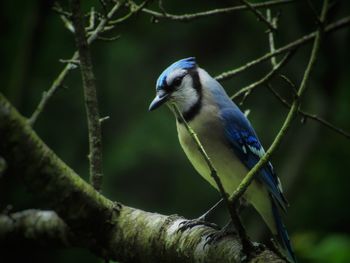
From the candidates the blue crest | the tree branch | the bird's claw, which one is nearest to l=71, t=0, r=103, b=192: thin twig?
the tree branch

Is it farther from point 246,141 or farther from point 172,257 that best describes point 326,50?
point 172,257

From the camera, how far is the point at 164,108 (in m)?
5.90

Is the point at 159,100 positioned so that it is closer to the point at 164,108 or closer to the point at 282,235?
the point at 282,235

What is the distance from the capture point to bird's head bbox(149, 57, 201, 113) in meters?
3.22

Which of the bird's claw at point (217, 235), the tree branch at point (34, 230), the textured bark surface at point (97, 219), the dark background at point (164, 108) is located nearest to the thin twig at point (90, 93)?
the textured bark surface at point (97, 219)

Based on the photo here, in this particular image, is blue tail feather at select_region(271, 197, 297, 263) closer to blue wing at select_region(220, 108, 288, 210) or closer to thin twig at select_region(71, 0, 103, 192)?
blue wing at select_region(220, 108, 288, 210)

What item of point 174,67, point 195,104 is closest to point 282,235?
point 195,104

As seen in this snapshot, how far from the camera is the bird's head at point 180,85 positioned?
322cm

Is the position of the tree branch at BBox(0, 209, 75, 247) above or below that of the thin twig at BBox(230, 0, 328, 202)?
below

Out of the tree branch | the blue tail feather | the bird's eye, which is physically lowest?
the blue tail feather

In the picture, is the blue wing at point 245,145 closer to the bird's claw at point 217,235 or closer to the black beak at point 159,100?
the black beak at point 159,100

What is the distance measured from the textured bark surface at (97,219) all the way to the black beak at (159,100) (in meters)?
0.62

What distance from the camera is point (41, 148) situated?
6.93 feet

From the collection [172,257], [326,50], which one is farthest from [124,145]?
[172,257]
